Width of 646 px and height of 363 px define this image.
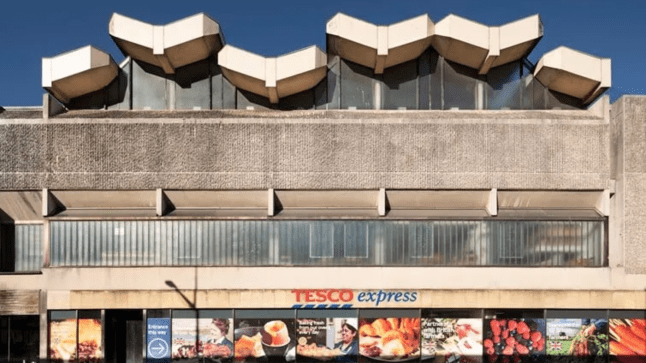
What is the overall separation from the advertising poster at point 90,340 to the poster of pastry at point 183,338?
2.45 meters

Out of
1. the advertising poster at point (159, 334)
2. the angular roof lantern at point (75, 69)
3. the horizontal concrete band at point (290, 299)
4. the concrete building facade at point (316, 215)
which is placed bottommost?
the advertising poster at point (159, 334)

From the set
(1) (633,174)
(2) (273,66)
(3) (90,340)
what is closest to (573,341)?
(1) (633,174)

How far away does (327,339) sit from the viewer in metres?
17.0

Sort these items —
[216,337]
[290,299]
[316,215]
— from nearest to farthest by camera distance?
[290,299], [216,337], [316,215]

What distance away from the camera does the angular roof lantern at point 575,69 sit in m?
17.4

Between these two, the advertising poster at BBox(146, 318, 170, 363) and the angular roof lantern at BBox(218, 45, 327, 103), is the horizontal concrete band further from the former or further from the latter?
the angular roof lantern at BBox(218, 45, 327, 103)

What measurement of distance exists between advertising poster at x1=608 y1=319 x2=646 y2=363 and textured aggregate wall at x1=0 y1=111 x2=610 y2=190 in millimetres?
4685

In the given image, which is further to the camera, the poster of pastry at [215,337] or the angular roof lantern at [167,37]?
the angular roof lantern at [167,37]

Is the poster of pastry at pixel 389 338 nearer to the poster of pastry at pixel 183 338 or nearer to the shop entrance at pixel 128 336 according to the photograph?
the poster of pastry at pixel 183 338

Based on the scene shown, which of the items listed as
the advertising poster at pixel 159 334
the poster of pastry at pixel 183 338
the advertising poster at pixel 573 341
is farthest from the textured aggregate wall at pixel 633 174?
the advertising poster at pixel 159 334

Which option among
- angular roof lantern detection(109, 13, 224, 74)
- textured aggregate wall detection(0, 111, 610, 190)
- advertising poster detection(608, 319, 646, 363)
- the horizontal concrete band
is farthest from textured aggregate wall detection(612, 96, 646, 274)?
angular roof lantern detection(109, 13, 224, 74)

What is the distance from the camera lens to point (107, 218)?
17.3m

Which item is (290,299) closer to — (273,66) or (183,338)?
(183,338)

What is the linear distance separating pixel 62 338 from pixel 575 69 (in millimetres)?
19602
